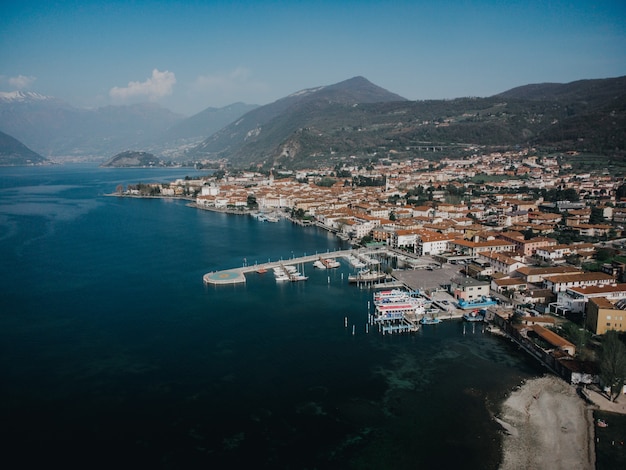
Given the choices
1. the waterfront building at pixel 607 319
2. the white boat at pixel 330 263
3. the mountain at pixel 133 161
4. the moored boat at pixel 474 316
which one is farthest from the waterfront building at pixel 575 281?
the mountain at pixel 133 161

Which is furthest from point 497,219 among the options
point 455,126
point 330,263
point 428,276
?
point 455,126

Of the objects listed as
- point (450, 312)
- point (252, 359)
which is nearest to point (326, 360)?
point (252, 359)

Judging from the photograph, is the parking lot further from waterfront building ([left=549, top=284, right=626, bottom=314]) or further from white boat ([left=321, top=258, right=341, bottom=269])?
waterfront building ([left=549, top=284, right=626, bottom=314])

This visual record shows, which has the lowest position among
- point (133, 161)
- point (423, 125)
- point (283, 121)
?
point (133, 161)

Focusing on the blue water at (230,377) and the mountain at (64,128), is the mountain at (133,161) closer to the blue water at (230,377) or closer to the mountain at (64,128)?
the mountain at (64,128)

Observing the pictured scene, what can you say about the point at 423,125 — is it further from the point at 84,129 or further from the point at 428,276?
the point at 84,129

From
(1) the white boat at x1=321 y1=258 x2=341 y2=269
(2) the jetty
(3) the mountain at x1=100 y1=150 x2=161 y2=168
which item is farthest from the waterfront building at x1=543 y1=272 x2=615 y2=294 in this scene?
(3) the mountain at x1=100 y1=150 x2=161 y2=168
